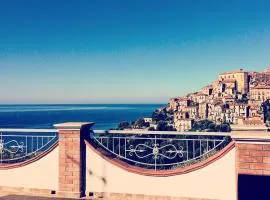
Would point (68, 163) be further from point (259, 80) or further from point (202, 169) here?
point (259, 80)

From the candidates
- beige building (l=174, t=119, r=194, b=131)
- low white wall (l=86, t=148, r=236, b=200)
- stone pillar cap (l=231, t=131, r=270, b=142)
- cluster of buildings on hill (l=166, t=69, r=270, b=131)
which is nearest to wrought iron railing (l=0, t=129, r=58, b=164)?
low white wall (l=86, t=148, r=236, b=200)

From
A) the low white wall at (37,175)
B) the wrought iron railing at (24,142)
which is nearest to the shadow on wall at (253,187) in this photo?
the low white wall at (37,175)

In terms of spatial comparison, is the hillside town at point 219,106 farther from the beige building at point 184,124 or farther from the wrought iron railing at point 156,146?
the wrought iron railing at point 156,146

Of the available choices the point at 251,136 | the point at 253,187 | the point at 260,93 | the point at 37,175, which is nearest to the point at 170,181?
the point at 253,187

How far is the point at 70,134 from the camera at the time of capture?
703 centimetres

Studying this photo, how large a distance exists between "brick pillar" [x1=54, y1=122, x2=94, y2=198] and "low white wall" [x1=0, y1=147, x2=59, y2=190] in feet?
0.67

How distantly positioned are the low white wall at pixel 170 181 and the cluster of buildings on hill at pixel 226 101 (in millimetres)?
88945

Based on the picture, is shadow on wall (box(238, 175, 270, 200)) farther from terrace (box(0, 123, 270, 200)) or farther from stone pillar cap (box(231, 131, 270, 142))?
stone pillar cap (box(231, 131, 270, 142))

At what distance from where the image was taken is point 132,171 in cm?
671

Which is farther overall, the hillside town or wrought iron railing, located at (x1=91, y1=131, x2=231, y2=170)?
the hillside town

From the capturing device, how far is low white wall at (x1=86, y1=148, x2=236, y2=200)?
→ 20.0 ft

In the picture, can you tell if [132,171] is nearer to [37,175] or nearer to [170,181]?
[170,181]

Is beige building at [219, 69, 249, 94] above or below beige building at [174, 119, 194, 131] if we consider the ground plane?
above

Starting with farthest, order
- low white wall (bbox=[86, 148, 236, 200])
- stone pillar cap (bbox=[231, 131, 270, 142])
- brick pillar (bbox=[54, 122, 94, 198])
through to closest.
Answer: brick pillar (bbox=[54, 122, 94, 198])
low white wall (bbox=[86, 148, 236, 200])
stone pillar cap (bbox=[231, 131, 270, 142])
